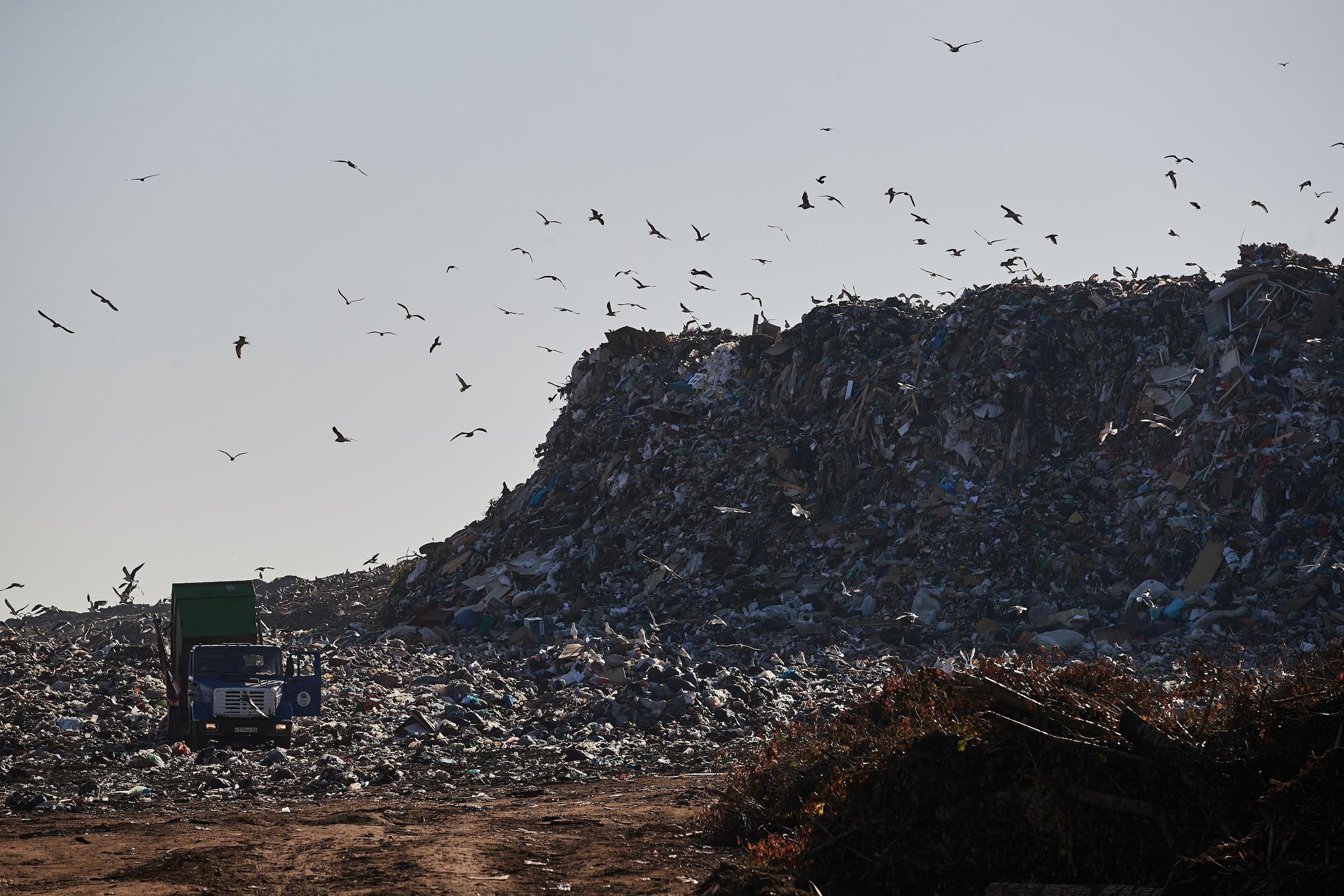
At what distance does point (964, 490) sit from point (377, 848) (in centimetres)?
1446

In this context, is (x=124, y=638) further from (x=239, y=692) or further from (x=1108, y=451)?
(x=1108, y=451)

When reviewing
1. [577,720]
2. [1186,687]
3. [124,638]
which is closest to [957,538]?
[577,720]

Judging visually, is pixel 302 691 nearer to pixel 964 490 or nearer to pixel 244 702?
pixel 244 702

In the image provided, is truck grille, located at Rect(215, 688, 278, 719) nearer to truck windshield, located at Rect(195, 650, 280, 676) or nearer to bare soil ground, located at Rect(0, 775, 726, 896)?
truck windshield, located at Rect(195, 650, 280, 676)

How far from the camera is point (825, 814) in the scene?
20.4 feet

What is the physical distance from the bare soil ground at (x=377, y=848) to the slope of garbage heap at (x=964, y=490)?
17.0 feet

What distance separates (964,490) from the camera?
19.8m

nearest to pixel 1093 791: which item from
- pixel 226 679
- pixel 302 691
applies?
pixel 302 691

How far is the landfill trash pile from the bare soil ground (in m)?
1.09

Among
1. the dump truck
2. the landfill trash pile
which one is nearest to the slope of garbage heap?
the dump truck

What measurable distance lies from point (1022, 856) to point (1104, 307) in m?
17.3

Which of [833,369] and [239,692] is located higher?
[833,369]

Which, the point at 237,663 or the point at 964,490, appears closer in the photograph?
the point at 237,663

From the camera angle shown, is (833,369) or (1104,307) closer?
(1104,307)
